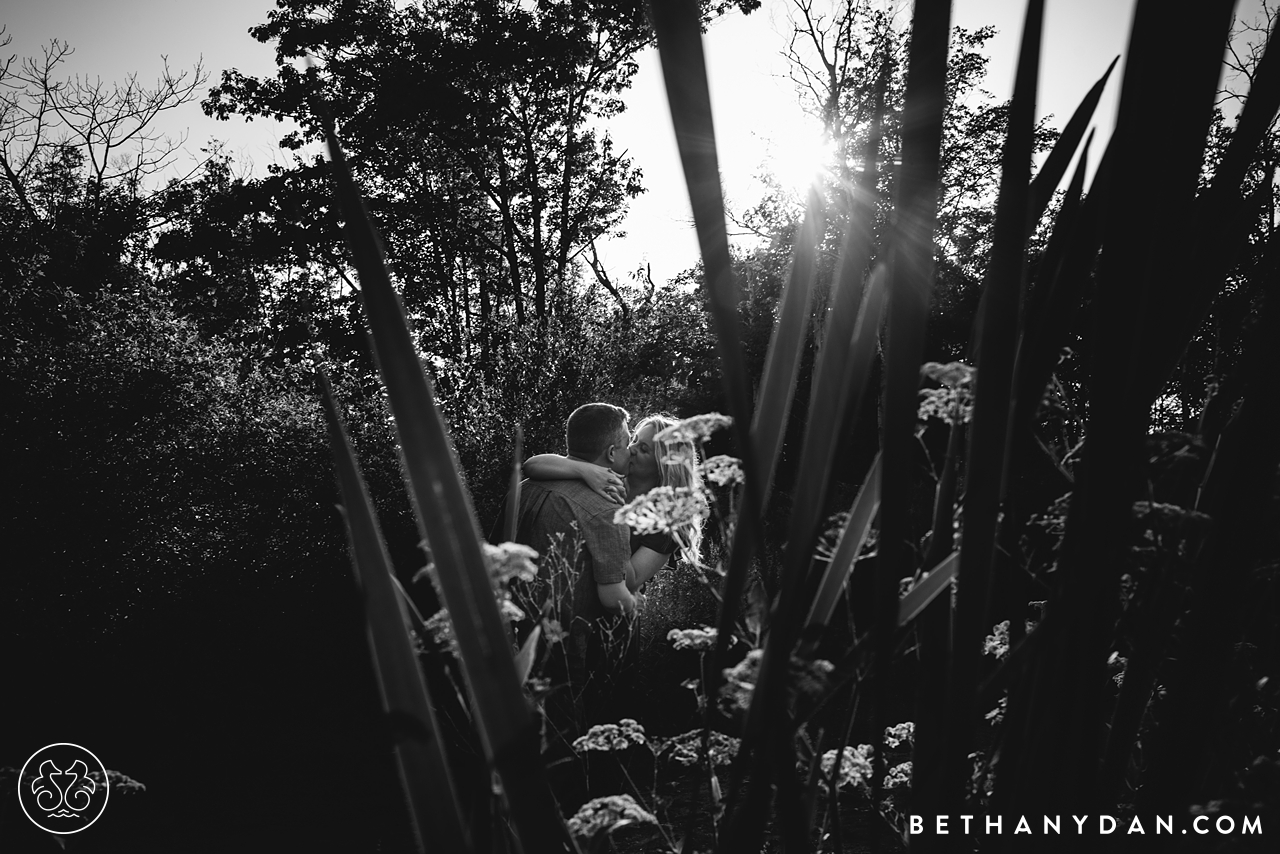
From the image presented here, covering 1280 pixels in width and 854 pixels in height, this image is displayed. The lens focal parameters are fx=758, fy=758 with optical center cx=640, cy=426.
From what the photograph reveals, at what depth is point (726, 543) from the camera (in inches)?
43.9

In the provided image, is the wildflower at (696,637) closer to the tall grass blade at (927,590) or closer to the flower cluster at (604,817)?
the flower cluster at (604,817)

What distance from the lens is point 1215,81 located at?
2.06 ft

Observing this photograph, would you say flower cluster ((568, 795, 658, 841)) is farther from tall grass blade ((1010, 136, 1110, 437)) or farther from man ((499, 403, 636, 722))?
man ((499, 403, 636, 722))

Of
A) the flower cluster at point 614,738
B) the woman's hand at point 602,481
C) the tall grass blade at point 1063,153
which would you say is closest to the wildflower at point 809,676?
the tall grass blade at point 1063,153

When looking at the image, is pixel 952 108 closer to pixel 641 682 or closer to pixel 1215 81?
pixel 641 682

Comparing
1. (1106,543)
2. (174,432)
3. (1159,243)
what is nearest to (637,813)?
(1106,543)

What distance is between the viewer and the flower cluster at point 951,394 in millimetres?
918

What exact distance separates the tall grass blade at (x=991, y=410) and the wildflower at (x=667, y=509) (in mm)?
543

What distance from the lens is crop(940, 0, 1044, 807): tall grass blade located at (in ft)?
2.13

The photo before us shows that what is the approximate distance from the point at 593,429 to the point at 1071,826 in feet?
8.62

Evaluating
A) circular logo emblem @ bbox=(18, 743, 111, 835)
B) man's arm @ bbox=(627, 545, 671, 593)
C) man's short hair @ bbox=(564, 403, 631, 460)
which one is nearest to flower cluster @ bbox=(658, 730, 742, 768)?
circular logo emblem @ bbox=(18, 743, 111, 835)

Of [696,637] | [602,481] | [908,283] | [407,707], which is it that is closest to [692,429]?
[696,637]

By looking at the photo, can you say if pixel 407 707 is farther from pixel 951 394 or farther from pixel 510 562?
pixel 951 394

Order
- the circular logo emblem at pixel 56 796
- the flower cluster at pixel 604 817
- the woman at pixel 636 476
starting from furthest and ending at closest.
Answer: the woman at pixel 636 476 → the circular logo emblem at pixel 56 796 → the flower cluster at pixel 604 817
